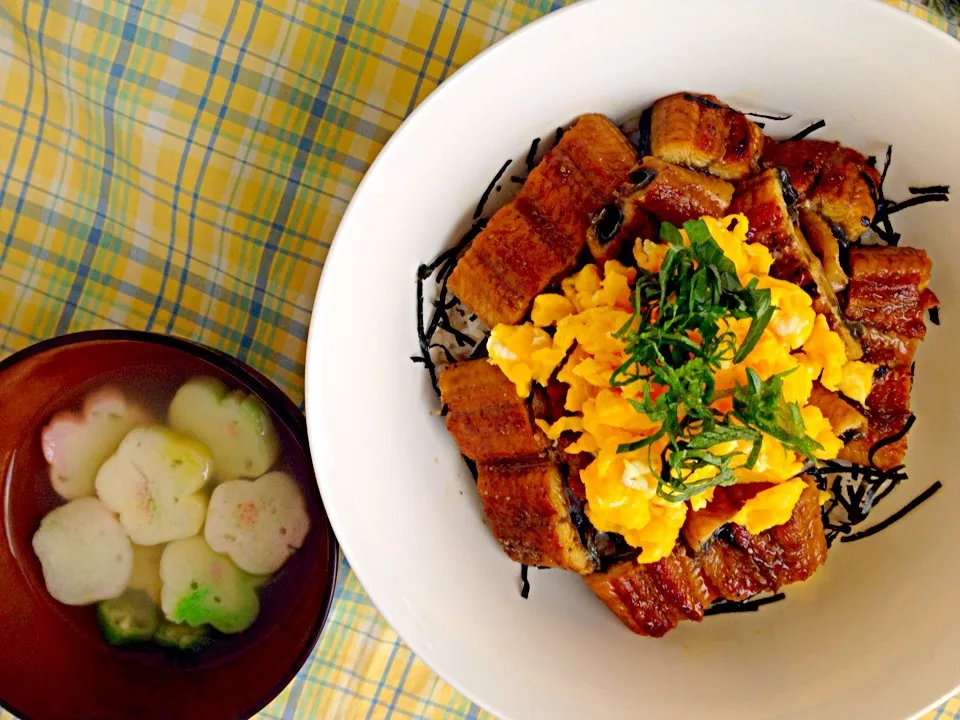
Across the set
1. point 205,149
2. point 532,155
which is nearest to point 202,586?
point 205,149

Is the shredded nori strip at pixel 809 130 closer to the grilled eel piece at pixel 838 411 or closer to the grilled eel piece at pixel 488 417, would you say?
the grilled eel piece at pixel 838 411

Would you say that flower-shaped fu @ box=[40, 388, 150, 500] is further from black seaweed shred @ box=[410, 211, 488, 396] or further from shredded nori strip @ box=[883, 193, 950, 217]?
shredded nori strip @ box=[883, 193, 950, 217]

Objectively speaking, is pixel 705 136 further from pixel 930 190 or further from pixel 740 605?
pixel 740 605

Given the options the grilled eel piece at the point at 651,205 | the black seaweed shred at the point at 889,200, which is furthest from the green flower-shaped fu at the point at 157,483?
the black seaweed shred at the point at 889,200

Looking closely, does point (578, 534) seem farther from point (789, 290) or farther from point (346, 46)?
point (346, 46)

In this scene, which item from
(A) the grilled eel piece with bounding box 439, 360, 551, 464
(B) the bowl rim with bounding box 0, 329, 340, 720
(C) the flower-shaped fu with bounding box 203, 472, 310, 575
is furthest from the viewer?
(C) the flower-shaped fu with bounding box 203, 472, 310, 575

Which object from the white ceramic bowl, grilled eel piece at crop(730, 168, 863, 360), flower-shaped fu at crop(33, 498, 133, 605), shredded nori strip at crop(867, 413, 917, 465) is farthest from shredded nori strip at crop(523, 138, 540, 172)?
flower-shaped fu at crop(33, 498, 133, 605)
